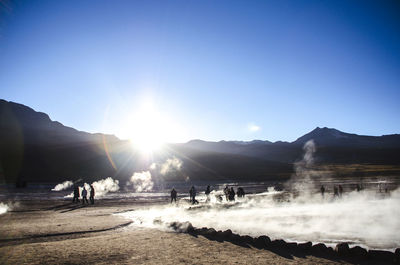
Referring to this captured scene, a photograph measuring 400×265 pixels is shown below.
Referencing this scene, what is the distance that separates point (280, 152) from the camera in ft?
615

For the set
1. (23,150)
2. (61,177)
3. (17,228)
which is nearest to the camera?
(17,228)

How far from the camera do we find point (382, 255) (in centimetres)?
749

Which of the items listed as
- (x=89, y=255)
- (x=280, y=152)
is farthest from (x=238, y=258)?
(x=280, y=152)

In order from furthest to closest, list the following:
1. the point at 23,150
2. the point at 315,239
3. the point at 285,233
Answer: the point at 23,150 < the point at 285,233 < the point at 315,239

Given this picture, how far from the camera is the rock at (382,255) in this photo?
733 cm

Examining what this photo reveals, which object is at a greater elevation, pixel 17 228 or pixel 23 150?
pixel 23 150

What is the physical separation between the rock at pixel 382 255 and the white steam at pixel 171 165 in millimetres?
81067

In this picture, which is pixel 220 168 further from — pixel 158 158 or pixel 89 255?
pixel 89 255

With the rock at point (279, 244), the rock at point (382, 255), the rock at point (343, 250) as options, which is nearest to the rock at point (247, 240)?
the rock at point (279, 244)

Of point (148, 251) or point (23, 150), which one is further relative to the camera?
point (23, 150)

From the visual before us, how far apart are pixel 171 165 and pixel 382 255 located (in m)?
97.9

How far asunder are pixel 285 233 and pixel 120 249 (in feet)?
20.1

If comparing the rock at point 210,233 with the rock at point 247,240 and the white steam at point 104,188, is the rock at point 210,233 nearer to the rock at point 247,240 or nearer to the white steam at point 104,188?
the rock at point 247,240

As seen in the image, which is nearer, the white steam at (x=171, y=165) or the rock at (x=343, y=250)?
the rock at (x=343, y=250)
